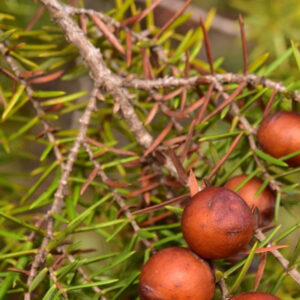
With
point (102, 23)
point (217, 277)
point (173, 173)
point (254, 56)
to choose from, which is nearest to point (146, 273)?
point (217, 277)

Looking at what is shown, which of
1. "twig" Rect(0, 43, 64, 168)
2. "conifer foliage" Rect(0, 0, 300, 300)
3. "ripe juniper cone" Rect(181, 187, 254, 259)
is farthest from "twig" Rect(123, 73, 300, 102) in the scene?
"ripe juniper cone" Rect(181, 187, 254, 259)

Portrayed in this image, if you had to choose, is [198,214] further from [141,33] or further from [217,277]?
[141,33]

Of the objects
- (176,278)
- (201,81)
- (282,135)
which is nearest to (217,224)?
(176,278)

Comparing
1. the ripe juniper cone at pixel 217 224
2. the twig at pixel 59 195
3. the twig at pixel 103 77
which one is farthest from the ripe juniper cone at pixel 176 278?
the twig at pixel 103 77

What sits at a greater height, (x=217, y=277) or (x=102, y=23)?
(x=102, y=23)

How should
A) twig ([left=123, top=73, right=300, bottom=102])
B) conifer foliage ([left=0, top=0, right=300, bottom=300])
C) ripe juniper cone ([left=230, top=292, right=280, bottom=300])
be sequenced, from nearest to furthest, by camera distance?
ripe juniper cone ([left=230, top=292, right=280, bottom=300]) → conifer foliage ([left=0, top=0, right=300, bottom=300]) → twig ([left=123, top=73, right=300, bottom=102])

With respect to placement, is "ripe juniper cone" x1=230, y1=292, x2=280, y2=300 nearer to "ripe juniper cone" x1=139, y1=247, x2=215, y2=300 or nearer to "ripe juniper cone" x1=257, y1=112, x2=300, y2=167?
"ripe juniper cone" x1=139, y1=247, x2=215, y2=300
